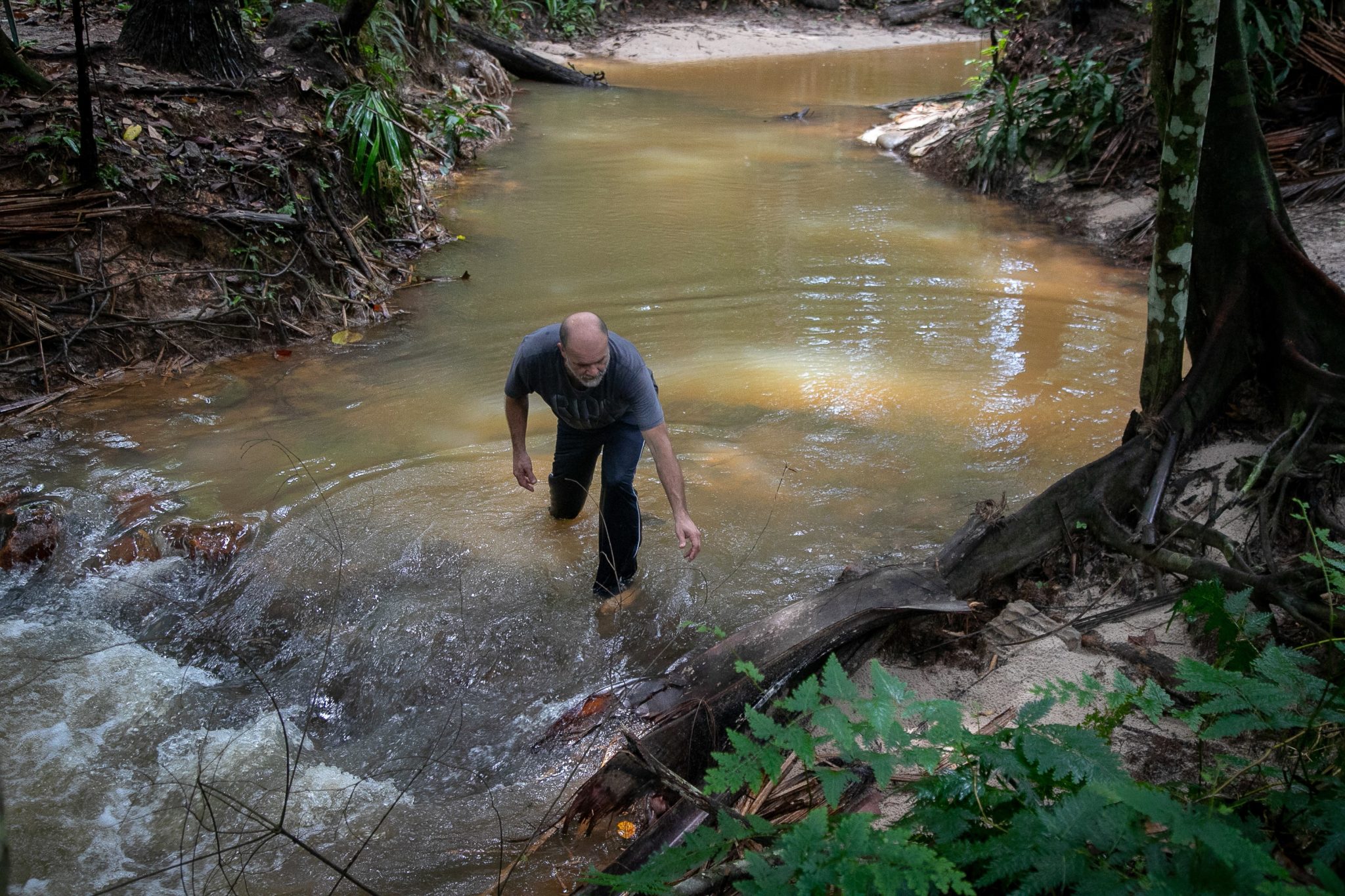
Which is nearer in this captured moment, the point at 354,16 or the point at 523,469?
the point at 523,469

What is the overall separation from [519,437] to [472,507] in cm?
102

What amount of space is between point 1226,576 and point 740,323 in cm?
504

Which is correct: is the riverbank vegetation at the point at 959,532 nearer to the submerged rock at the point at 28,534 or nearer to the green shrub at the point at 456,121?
the submerged rock at the point at 28,534

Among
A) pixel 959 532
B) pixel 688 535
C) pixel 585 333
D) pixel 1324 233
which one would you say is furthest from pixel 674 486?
pixel 1324 233

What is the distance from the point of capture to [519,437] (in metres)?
4.67

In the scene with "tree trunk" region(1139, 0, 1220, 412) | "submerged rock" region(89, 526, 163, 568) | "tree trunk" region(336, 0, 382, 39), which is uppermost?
"tree trunk" region(336, 0, 382, 39)

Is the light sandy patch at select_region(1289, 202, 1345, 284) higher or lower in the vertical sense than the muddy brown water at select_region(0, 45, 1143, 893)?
higher

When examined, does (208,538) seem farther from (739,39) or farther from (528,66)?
(739,39)

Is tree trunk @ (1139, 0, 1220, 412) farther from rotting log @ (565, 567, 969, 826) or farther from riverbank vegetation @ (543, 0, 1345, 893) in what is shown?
rotting log @ (565, 567, 969, 826)

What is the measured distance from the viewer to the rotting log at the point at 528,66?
1720 cm

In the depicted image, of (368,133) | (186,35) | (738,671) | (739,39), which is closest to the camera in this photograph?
(738,671)

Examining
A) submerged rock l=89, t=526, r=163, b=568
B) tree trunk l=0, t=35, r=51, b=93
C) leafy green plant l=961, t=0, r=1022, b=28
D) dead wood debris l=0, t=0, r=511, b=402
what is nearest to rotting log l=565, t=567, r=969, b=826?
submerged rock l=89, t=526, r=163, b=568

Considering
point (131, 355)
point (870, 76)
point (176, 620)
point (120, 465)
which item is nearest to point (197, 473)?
point (120, 465)

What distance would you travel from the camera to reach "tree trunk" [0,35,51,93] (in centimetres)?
711
